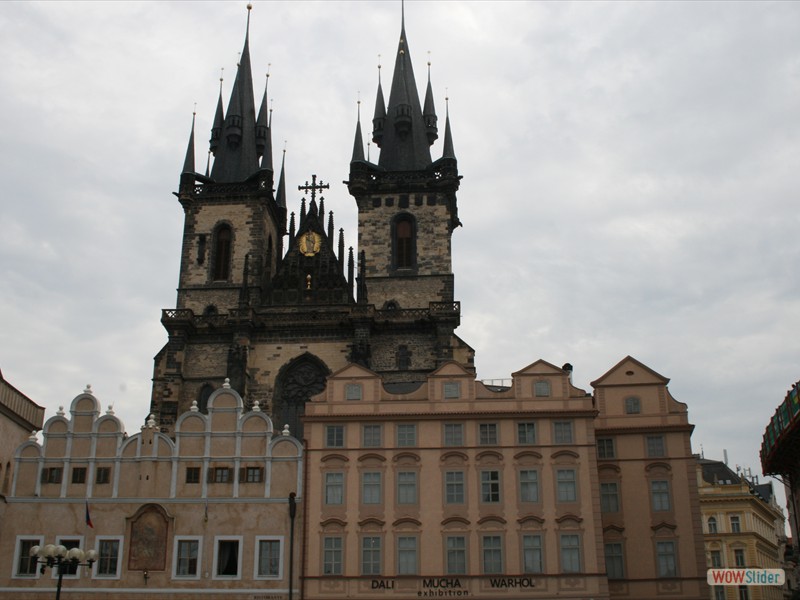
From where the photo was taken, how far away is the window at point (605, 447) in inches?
1540

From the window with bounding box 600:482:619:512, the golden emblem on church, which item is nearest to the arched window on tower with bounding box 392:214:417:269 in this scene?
the golden emblem on church

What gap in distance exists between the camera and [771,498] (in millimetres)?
83938

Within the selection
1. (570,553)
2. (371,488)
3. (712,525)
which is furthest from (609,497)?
(712,525)

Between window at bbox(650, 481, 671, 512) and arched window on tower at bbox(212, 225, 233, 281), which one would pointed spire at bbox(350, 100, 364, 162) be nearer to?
arched window on tower at bbox(212, 225, 233, 281)

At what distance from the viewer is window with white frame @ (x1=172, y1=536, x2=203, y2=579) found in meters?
36.4

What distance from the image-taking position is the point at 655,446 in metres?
38.9

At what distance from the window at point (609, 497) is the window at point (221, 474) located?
556 inches

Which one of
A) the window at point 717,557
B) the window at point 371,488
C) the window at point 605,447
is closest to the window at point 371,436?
the window at point 371,488

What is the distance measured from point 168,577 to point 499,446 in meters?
13.0

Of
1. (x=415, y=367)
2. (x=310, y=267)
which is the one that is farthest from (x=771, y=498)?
(x=310, y=267)

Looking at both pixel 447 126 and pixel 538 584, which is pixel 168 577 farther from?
pixel 447 126

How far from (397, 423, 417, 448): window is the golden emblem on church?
1136 inches

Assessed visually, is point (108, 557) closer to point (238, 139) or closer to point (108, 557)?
point (108, 557)

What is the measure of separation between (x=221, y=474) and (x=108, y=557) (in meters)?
4.99
